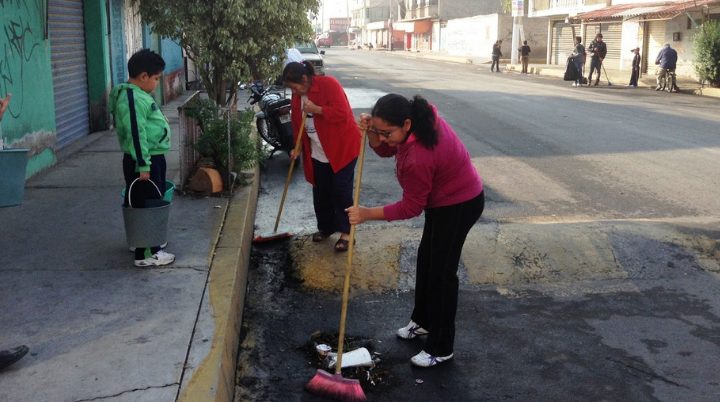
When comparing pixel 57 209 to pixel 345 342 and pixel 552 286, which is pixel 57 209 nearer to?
pixel 345 342

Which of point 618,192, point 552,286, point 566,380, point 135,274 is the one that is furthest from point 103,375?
point 618,192

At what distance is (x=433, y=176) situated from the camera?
4125mm

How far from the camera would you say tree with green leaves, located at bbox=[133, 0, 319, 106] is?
837 cm

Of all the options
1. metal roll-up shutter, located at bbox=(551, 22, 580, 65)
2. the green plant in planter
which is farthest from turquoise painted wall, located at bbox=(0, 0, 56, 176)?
metal roll-up shutter, located at bbox=(551, 22, 580, 65)

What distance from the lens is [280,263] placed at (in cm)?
634

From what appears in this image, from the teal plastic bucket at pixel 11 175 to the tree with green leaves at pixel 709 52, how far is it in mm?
21674

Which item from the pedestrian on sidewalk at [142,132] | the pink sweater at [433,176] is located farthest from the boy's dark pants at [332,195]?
the pink sweater at [433,176]

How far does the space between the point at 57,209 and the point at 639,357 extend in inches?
193

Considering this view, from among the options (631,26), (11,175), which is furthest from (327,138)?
(631,26)

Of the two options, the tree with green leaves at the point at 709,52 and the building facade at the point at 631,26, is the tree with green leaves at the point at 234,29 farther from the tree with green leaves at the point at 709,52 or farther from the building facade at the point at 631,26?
Answer: the building facade at the point at 631,26

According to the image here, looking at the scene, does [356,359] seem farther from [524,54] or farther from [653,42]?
→ [524,54]

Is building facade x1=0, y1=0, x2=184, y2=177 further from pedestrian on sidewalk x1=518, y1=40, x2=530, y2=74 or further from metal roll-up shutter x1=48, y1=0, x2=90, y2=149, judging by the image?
pedestrian on sidewalk x1=518, y1=40, x2=530, y2=74

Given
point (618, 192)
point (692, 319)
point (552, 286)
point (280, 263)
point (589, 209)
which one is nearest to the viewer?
point (692, 319)

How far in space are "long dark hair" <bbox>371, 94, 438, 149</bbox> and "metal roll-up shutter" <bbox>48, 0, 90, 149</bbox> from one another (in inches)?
281
